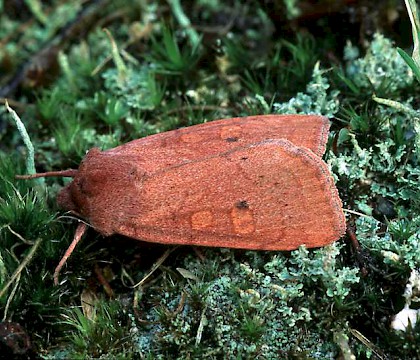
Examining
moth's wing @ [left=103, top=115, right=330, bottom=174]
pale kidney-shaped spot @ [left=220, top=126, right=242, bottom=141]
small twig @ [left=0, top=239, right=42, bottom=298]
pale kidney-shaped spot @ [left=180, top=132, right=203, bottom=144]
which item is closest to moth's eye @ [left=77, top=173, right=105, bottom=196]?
moth's wing @ [left=103, top=115, right=330, bottom=174]

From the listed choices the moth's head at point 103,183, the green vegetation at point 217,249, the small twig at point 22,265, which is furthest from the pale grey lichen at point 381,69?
the small twig at point 22,265

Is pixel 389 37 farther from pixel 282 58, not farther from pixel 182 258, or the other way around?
pixel 182 258

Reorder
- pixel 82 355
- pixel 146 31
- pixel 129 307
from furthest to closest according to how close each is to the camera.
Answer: pixel 146 31 < pixel 129 307 < pixel 82 355

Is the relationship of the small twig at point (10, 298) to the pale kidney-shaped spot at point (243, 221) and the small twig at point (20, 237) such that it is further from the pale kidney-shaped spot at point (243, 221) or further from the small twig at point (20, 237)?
the pale kidney-shaped spot at point (243, 221)

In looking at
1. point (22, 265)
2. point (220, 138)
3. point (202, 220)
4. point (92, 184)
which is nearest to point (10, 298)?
point (22, 265)

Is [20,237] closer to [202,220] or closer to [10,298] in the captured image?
[10,298]

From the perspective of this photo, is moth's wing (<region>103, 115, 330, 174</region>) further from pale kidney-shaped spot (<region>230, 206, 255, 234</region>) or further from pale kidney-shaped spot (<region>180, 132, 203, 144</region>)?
pale kidney-shaped spot (<region>230, 206, 255, 234</region>)

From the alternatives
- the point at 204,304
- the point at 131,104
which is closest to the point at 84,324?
the point at 204,304
